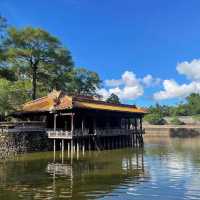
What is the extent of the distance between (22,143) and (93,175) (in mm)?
16797

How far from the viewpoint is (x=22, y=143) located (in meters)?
41.1

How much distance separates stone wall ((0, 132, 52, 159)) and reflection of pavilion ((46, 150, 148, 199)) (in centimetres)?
803

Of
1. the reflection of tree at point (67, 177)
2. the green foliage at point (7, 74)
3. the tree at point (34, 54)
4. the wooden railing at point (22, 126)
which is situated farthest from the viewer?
the tree at point (34, 54)

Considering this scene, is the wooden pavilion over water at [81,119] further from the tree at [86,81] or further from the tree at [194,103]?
the tree at [194,103]

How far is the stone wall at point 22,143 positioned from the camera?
39.2 m

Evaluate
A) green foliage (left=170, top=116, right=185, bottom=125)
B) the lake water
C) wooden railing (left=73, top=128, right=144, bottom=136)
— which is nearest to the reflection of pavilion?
the lake water

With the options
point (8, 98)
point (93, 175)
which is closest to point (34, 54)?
point (8, 98)

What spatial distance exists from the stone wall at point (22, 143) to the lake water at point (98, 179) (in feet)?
12.2

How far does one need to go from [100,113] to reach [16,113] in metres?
9.77

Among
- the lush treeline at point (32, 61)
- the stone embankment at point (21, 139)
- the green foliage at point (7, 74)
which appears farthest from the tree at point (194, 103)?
the stone embankment at point (21, 139)

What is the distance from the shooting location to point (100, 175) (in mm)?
25969

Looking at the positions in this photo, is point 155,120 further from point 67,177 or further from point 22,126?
point 67,177

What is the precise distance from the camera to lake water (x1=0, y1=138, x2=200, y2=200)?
19766 mm

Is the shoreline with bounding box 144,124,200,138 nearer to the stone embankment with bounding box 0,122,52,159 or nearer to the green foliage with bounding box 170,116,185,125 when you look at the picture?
the green foliage with bounding box 170,116,185,125
